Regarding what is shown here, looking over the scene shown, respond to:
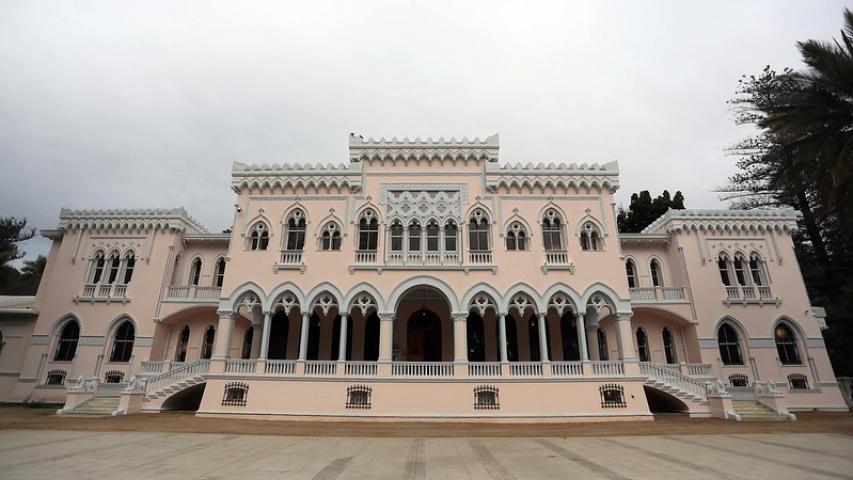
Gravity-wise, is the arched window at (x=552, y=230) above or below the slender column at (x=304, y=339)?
above

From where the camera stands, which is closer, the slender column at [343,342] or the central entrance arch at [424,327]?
Result: the slender column at [343,342]

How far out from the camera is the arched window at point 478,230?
66.6 feet

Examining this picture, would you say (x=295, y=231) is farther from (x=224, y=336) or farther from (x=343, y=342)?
(x=343, y=342)

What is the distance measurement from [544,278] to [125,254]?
2408cm

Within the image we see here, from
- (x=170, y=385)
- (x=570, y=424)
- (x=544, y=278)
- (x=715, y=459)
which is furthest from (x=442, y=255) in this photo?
(x=170, y=385)

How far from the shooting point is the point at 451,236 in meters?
20.5

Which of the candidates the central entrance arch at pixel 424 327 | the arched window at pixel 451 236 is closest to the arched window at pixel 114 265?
the central entrance arch at pixel 424 327

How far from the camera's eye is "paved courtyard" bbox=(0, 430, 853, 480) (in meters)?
7.49

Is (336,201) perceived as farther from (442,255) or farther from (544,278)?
Result: (544,278)

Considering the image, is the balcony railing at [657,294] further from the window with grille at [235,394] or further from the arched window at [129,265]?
the arched window at [129,265]

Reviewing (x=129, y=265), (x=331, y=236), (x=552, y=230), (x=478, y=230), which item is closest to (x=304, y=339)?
(x=331, y=236)

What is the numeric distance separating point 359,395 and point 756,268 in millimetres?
23876

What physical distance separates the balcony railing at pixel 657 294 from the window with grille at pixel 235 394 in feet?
68.6

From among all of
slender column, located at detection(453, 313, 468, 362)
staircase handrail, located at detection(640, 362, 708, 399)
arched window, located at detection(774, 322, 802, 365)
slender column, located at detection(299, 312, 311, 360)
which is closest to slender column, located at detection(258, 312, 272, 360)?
slender column, located at detection(299, 312, 311, 360)
